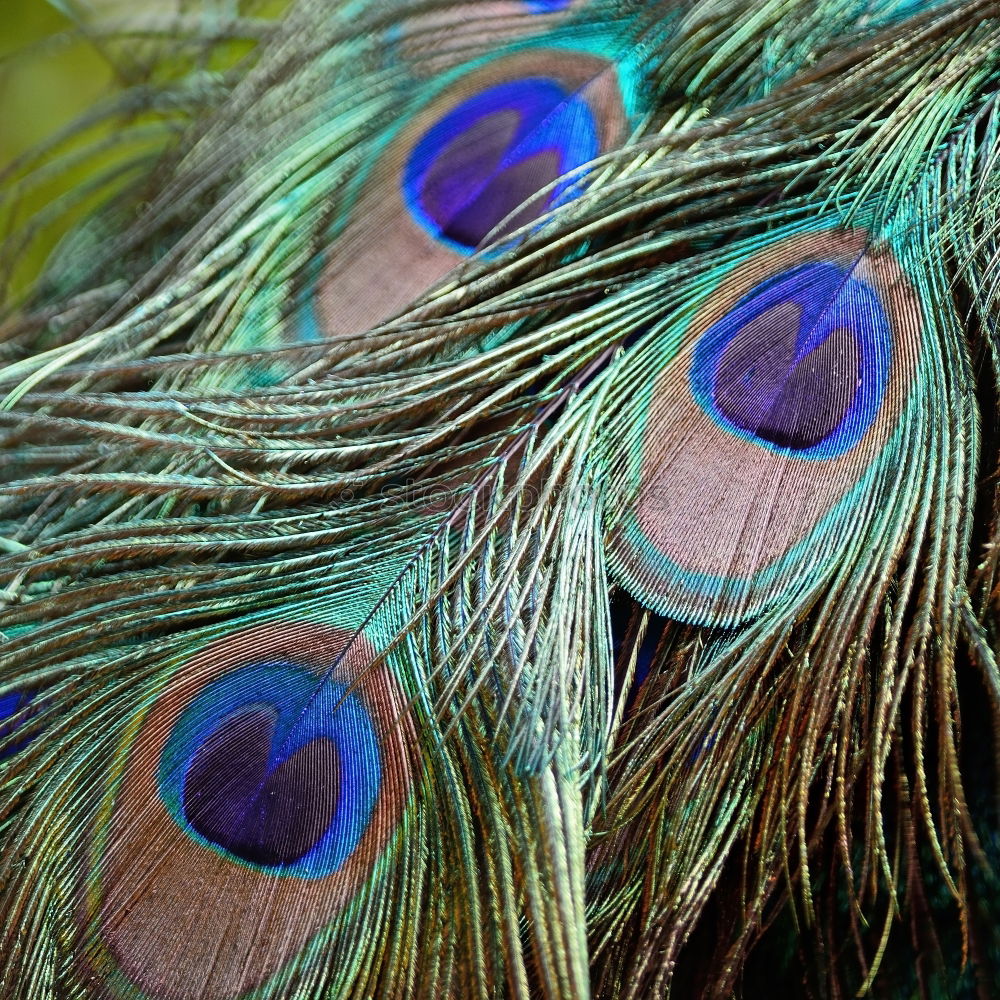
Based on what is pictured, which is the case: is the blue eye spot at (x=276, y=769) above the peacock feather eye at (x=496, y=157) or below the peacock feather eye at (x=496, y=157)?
below

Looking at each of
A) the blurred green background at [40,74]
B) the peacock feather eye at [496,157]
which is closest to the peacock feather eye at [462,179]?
the peacock feather eye at [496,157]

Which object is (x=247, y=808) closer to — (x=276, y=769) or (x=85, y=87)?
(x=276, y=769)

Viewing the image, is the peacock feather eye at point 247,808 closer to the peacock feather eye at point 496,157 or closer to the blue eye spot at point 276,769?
the blue eye spot at point 276,769

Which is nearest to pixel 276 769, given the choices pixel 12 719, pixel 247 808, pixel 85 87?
pixel 247 808

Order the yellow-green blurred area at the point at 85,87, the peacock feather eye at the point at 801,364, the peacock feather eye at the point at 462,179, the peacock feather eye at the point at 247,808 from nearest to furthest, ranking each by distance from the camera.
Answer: the peacock feather eye at the point at 247,808
the peacock feather eye at the point at 801,364
the peacock feather eye at the point at 462,179
the yellow-green blurred area at the point at 85,87

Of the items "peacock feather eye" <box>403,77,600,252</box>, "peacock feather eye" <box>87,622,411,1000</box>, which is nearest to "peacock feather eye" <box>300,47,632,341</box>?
"peacock feather eye" <box>403,77,600,252</box>

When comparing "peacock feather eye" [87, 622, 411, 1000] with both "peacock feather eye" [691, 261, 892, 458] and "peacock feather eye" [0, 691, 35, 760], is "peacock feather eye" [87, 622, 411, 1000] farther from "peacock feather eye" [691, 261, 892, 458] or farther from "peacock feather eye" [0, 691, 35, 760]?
"peacock feather eye" [691, 261, 892, 458]

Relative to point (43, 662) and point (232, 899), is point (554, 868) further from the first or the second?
point (43, 662)
